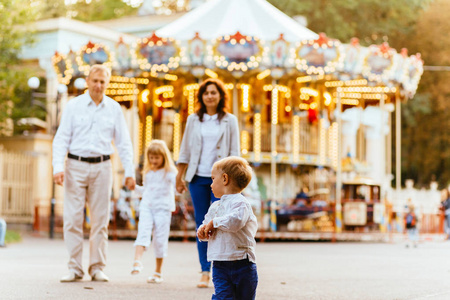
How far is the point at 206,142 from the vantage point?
27.9 ft

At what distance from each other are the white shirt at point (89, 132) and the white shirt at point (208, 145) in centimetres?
69

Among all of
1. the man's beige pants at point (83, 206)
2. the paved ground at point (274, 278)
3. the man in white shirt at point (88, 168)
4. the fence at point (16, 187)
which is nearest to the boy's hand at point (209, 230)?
the paved ground at point (274, 278)

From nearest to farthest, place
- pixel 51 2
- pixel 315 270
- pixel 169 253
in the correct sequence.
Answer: pixel 315 270
pixel 169 253
pixel 51 2

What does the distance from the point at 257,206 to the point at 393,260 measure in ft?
26.4

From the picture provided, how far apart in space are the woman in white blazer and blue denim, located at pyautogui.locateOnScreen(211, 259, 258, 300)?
2.88 m

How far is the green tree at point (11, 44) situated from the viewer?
2764 cm

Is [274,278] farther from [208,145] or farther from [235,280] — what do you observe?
[235,280]

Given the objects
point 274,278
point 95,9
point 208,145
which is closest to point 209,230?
point 208,145

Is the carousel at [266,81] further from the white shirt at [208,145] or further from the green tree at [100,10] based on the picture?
the green tree at [100,10]

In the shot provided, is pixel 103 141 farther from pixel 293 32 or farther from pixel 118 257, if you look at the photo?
pixel 293 32

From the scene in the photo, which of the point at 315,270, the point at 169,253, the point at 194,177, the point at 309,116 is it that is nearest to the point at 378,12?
the point at 309,116

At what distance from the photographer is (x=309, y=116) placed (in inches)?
971

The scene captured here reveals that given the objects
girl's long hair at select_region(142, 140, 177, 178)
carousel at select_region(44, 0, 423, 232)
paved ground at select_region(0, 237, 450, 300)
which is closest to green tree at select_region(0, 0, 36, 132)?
carousel at select_region(44, 0, 423, 232)

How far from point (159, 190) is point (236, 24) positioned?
1405 cm
